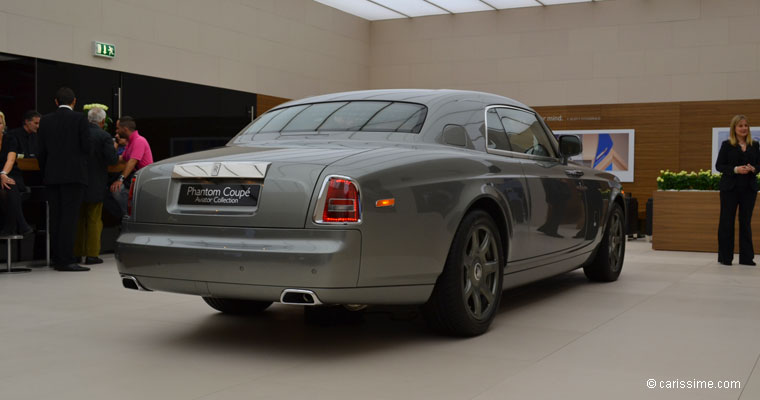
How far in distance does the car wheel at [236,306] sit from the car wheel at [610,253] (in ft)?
10.1

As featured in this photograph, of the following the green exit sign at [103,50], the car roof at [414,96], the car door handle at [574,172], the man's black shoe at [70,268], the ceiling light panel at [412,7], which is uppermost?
the ceiling light panel at [412,7]

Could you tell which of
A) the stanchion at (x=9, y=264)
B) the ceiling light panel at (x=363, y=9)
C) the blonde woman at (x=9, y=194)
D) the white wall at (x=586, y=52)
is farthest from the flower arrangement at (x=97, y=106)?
the white wall at (x=586, y=52)

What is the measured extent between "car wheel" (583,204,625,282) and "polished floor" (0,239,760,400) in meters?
0.62

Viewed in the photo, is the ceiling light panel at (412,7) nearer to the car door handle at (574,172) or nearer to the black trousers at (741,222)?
the black trousers at (741,222)

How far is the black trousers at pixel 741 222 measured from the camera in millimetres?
8984

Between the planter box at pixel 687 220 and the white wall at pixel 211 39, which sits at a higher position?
the white wall at pixel 211 39

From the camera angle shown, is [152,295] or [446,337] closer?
[446,337]

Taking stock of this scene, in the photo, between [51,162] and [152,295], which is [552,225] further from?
[51,162]

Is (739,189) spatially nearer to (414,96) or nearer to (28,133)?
(414,96)

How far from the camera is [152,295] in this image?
6238 mm

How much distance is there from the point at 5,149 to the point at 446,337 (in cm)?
584

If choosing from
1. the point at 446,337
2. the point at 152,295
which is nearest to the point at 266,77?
the point at 152,295

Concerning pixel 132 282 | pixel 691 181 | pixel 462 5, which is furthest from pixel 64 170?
pixel 462 5

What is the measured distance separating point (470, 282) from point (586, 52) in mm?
13448
